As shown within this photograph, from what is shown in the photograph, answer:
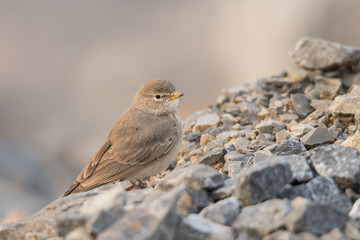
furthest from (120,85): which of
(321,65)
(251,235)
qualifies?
(251,235)

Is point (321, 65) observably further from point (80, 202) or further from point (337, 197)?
point (80, 202)

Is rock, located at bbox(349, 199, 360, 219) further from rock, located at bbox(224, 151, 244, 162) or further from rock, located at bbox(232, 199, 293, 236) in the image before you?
rock, located at bbox(224, 151, 244, 162)

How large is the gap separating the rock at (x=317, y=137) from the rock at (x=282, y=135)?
40 cm

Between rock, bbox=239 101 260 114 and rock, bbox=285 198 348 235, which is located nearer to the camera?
rock, bbox=285 198 348 235

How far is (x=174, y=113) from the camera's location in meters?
7.16

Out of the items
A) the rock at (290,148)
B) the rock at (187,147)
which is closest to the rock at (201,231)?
the rock at (290,148)

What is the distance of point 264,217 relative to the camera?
3.69 m

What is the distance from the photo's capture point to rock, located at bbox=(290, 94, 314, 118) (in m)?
7.24

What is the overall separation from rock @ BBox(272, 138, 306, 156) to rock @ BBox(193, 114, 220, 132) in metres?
1.97

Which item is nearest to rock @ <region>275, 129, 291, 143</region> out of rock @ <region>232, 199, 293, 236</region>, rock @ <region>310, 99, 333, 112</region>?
rock @ <region>310, 99, 333, 112</region>

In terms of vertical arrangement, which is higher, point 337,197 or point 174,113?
point 174,113

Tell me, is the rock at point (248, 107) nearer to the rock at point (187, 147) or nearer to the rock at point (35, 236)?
the rock at point (187, 147)

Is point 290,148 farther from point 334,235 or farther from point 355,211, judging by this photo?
point 334,235

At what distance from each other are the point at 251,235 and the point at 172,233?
0.54 m
